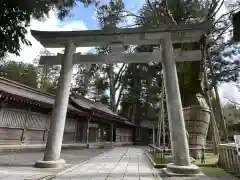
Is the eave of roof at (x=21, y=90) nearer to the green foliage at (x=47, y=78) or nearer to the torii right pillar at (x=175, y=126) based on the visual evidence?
the torii right pillar at (x=175, y=126)

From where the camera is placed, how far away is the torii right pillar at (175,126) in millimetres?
5758

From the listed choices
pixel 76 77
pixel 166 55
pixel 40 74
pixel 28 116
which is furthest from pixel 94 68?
pixel 166 55

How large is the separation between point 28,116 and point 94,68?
988 inches

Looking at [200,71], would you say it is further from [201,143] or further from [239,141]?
[239,141]

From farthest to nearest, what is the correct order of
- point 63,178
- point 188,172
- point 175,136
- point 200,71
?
point 200,71 < point 175,136 < point 188,172 < point 63,178

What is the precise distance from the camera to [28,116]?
39.5ft

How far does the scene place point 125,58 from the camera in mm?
7324

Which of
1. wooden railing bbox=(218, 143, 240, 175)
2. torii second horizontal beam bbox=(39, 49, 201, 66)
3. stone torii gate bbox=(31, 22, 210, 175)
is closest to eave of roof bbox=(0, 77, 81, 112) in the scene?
torii second horizontal beam bbox=(39, 49, 201, 66)

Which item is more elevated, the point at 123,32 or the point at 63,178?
the point at 123,32

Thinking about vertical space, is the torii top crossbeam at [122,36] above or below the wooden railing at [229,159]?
above

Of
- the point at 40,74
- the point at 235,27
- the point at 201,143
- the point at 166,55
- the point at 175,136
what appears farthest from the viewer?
the point at 40,74

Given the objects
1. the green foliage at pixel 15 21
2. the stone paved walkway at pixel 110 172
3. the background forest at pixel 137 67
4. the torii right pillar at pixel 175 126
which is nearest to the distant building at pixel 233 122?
the background forest at pixel 137 67

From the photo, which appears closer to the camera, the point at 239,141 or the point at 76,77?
the point at 239,141

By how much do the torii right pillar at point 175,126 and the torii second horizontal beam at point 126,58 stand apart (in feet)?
1.07
